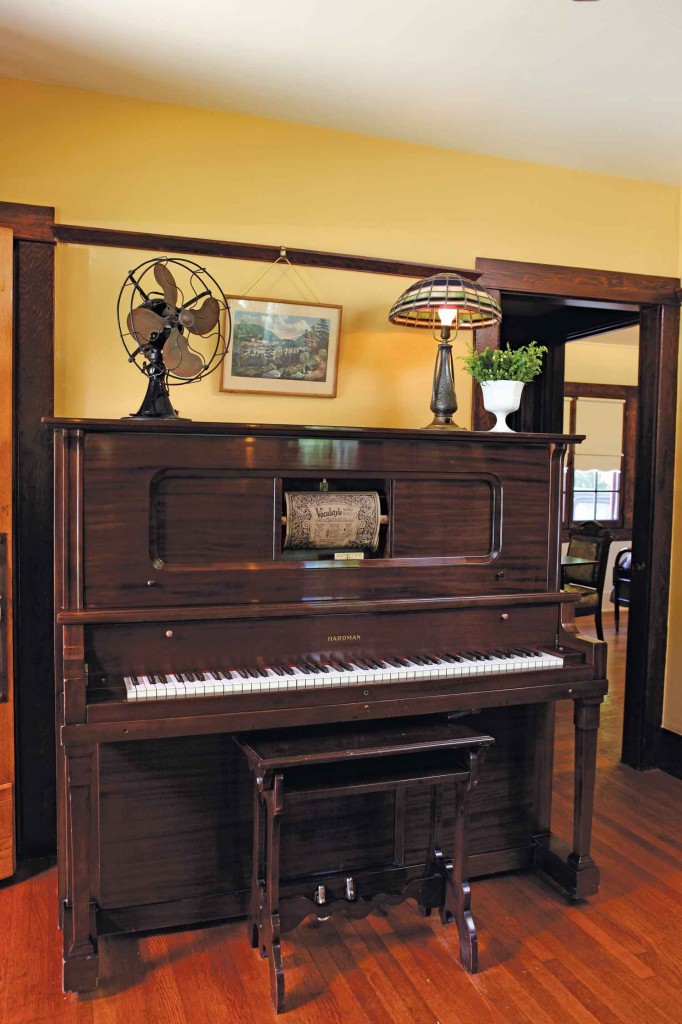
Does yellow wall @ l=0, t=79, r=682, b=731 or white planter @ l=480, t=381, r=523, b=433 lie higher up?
yellow wall @ l=0, t=79, r=682, b=731

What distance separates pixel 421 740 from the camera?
2461mm

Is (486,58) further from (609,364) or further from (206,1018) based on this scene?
(609,364)

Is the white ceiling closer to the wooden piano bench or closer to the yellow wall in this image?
the yellow wall

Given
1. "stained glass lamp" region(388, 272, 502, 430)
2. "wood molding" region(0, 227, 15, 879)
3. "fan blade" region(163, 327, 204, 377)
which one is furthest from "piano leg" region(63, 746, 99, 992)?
"stained glass lamp" region(388, 272, 502, 430)

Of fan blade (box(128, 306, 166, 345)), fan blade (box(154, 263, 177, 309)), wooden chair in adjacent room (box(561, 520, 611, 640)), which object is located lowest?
wooden chair in adjacent room (box(561, 520, 611, 640))

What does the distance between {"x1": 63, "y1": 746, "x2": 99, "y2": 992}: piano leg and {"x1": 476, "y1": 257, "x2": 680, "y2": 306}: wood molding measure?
2.60 metres

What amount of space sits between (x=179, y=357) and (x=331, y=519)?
0.73 metres

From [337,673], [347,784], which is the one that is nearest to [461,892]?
[347,784]

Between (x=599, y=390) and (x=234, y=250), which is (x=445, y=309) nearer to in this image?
(x=234, y=250)

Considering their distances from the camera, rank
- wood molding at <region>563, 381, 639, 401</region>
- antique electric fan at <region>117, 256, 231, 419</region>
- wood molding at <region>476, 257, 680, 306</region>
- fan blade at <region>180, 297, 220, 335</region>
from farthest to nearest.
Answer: wood molding at <region>563, 381, 639, 401</region>
wood molding at <region>476, 257, 680, 306</region>
fan blade at <region>180, 297, 220, 335</region>
antique electric fan at <region>117, 256, 231, 419</region>

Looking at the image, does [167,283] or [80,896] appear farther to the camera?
[167,283]

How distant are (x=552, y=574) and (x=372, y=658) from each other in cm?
76

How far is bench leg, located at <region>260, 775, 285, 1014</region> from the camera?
2.24 metres

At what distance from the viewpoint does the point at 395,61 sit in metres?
2.75
